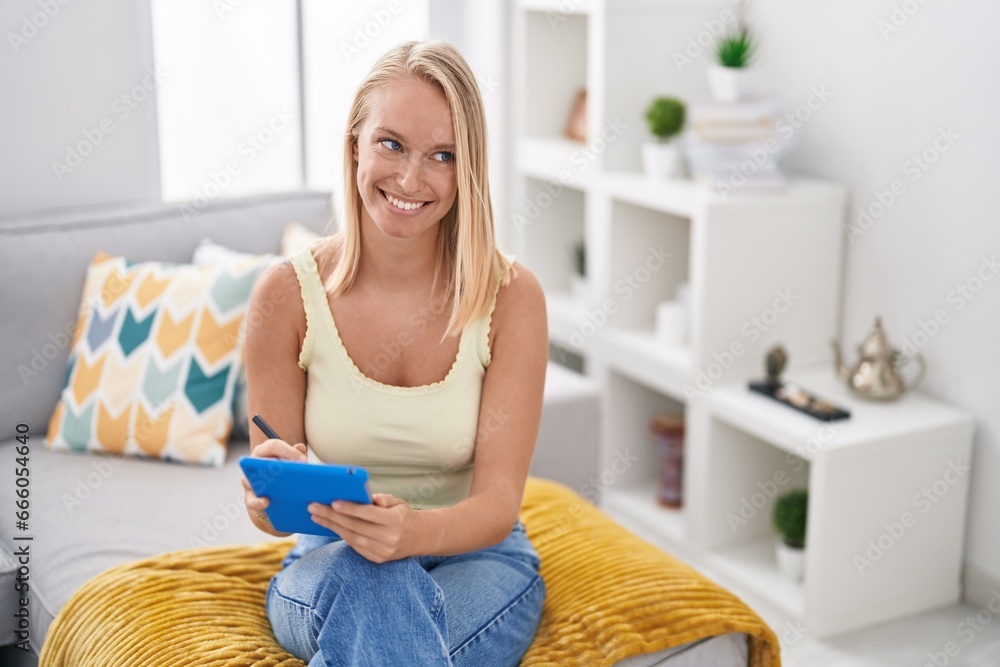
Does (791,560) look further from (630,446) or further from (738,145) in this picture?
(738,145)

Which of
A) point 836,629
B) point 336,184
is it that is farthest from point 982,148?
point 336,184

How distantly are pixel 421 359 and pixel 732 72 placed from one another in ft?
4.41

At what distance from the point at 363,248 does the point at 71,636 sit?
687 mm

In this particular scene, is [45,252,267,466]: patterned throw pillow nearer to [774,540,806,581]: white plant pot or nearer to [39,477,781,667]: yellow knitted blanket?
[39,477,781,667]: yellow knitted blanket

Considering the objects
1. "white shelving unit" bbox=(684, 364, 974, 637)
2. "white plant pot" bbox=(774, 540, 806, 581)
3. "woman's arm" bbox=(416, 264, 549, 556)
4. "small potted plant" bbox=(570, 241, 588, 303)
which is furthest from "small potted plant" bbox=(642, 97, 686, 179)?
"woman's arm" bbox=(416, 264, 549, 556)

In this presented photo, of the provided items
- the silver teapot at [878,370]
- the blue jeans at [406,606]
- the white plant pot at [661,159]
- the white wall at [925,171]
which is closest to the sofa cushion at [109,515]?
the blue jeans at [406,606]

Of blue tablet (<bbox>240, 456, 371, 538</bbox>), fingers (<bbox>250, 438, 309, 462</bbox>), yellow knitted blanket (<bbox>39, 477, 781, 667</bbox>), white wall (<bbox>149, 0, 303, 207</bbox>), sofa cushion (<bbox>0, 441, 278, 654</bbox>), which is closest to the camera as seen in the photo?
blue tablet (<bbox>240, 456, 371, 538</bbox>)

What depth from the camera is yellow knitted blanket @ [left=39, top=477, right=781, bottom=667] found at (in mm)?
1534

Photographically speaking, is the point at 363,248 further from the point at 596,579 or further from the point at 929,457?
the point at 929,457

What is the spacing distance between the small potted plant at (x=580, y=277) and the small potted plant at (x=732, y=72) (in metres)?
0.66

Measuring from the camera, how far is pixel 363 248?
5.42 ft

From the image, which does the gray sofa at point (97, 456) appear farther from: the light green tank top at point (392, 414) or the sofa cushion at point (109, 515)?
the light green tank top at point (392, 414)

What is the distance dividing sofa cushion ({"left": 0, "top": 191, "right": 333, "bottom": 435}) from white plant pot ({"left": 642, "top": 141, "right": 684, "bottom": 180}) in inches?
34.9

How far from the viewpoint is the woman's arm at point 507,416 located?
5.03 ft
